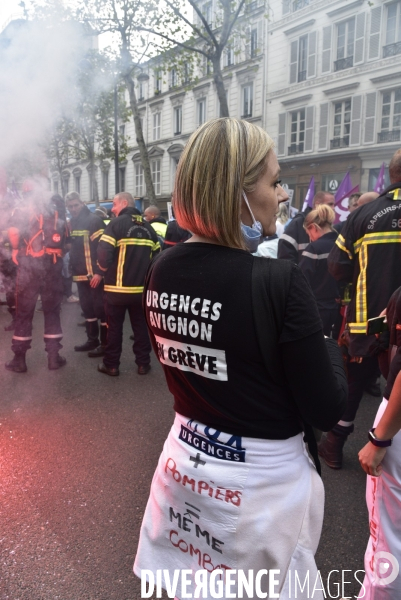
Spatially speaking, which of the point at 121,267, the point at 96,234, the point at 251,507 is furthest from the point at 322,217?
the point at 251,507

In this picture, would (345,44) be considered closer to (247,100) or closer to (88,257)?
(247,100)

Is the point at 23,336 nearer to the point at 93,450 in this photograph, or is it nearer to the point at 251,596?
the point at 93,450

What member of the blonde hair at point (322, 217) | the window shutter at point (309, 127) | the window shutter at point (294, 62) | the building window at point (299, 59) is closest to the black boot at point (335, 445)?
the blonde hair at point (322, 217)

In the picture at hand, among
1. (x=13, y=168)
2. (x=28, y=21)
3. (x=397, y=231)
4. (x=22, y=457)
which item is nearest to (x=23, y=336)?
(x=13, y=168)

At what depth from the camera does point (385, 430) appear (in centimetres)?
162

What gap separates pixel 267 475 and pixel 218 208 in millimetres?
719

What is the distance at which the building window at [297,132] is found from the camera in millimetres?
21438

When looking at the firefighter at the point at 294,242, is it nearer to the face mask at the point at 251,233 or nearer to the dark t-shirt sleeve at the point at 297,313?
the face mask at the point at 251,233

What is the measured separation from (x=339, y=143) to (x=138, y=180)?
12697mm

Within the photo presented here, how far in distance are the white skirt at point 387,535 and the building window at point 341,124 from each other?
19.9 m

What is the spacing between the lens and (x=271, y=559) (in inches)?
49.0

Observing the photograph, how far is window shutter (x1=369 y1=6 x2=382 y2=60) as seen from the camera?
17.6m

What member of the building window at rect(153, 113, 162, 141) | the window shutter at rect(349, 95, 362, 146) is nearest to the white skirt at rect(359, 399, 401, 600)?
the window shutter at rect(349, 95, 362, 146)

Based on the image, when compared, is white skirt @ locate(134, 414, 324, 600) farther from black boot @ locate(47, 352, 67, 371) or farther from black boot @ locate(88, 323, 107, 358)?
black boot @ locate(88, 323, 107, 358)
